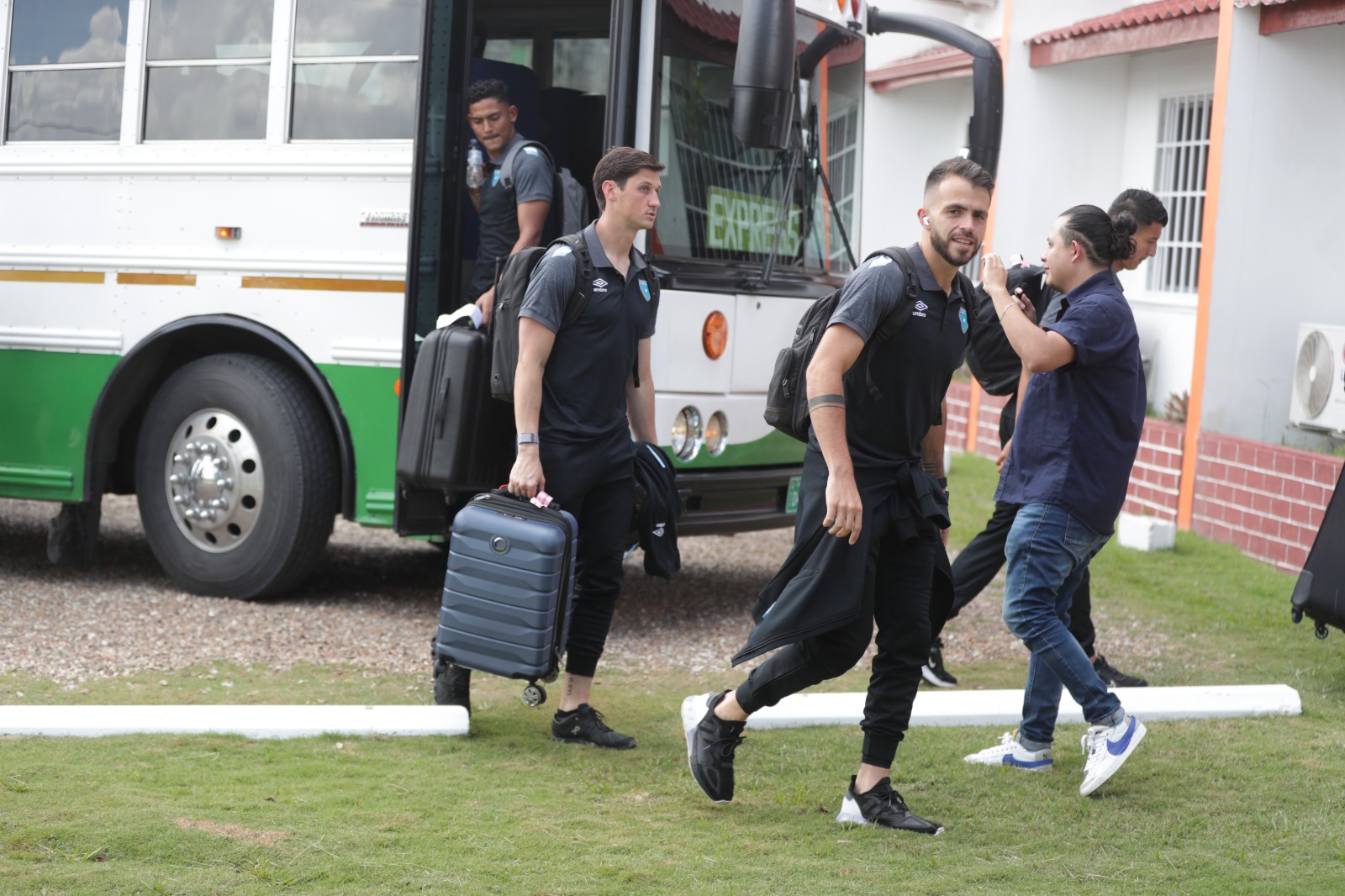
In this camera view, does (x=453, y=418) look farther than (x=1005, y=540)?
No

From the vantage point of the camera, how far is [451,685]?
5.44m

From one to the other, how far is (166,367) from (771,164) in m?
3.05

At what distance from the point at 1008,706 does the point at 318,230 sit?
3.61 metres

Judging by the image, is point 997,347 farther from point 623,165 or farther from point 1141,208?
point 623,165

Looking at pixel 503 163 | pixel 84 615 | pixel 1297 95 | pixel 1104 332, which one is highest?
pixel 1297 95

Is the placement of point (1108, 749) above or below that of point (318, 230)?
below

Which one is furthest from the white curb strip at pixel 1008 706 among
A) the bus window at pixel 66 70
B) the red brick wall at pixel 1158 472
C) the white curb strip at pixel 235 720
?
the red brick wall at pixel 1158 472

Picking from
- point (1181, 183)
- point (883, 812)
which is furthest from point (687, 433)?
point (1181, 183)

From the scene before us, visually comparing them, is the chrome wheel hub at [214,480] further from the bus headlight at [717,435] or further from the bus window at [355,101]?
the bus headlight at [717,435]

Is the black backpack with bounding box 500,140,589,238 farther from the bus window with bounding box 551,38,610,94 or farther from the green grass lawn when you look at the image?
the green grass lawn

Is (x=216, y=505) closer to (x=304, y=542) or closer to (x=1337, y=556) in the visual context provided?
(x=304, y=542)

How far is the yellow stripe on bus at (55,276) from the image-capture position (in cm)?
743

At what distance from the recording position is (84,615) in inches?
273

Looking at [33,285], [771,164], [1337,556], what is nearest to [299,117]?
[33,285]
